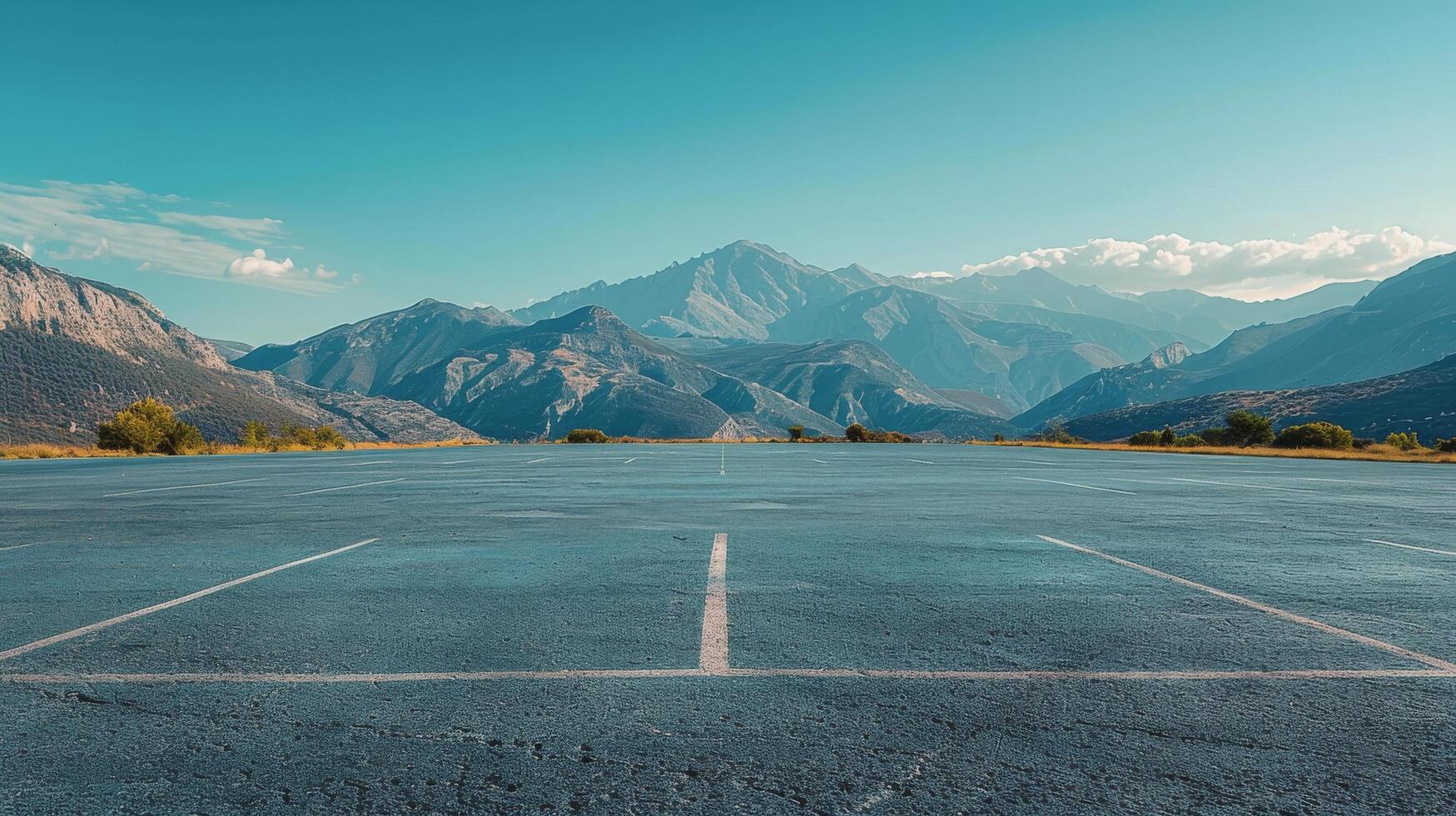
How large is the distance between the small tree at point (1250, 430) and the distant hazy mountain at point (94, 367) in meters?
126

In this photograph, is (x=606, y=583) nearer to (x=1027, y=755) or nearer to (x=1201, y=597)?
(x=1027, y=755)

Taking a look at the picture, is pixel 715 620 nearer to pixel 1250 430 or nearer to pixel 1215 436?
pixel 1250 430

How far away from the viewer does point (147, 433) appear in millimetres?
36781

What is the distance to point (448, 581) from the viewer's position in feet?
21.2

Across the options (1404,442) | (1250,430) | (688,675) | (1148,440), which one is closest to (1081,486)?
(688,675)

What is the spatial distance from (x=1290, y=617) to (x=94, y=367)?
165 meters

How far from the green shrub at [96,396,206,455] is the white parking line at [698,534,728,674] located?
38906mm

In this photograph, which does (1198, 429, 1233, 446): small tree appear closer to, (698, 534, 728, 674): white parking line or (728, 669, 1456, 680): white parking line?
(698, 534, 728, 674): white parking line

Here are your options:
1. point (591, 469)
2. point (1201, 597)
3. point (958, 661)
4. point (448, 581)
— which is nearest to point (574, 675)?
point (958, 661)

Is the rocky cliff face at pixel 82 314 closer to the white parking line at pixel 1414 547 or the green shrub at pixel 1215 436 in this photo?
the green shrub at pixel 1215 436

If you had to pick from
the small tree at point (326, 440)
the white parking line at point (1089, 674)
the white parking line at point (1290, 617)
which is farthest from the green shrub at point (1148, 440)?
the white parking line at point (1089, 674)

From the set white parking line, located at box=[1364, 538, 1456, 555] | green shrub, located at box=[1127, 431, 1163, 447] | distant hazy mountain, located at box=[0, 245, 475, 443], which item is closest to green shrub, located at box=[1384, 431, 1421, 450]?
green shrub, located at box=[1127, 431, 1163, 447]

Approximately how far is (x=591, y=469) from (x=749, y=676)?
60.7 ft

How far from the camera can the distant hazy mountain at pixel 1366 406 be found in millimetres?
123500
